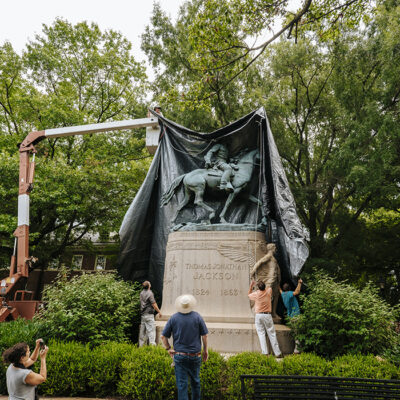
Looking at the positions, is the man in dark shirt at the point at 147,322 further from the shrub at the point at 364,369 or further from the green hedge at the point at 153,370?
the shrub at the point at 364,369

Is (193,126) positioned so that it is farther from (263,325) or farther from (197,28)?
(263,325)

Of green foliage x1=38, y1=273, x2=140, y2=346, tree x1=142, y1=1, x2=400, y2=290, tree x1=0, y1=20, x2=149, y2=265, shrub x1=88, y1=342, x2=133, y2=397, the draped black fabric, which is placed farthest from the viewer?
tree x1=0, y1=20, x2=149, y2=265

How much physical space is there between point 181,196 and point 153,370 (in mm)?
6462

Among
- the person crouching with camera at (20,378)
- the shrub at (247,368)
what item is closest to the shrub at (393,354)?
the shrub at (247,368)

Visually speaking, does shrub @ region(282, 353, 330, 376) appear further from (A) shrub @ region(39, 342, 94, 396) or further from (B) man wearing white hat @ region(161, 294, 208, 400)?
(A) shrub @ region(39, 342, 94, 396)

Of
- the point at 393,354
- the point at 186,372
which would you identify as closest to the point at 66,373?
the point at 186,372

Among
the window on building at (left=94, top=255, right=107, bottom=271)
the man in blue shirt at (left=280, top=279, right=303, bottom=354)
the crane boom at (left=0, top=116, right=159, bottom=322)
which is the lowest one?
the man in blue shirt at (left=280, top=279, right=303, bottom=354)

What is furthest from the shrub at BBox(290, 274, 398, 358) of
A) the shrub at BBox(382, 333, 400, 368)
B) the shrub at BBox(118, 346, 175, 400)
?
the shrub at BBox(118, 346, 175, 400)

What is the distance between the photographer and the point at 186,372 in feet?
15.5

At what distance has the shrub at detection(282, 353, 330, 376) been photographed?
19.1ft

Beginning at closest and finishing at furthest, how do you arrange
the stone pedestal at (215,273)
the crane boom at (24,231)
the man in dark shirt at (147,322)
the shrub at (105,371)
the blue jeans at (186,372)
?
the blue jeans at (186,372)
the shrub at (105,371)
the man in dark shirt at (147,322)
the stone pedestal at (215,273)
the crane boom at (24,231)

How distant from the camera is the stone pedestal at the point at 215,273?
9.03 m

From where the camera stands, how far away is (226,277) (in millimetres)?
9469

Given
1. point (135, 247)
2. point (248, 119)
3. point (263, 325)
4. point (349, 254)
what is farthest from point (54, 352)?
point (349, 254)
